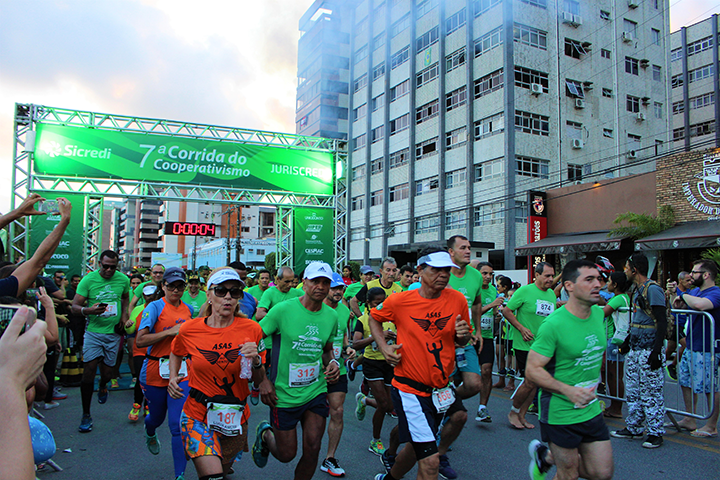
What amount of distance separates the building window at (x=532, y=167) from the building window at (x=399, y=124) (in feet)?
37.7

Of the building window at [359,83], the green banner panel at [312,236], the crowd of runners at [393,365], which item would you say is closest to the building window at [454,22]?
the building window at [359,83]

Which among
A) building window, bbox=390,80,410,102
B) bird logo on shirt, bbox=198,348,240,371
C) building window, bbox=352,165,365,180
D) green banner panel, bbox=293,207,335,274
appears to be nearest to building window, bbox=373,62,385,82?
building window, bbox=390,80,410,102

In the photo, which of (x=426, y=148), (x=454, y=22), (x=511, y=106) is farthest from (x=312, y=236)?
(x=454, y=22)

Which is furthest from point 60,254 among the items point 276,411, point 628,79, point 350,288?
point 628,79

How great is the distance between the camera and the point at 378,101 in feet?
144

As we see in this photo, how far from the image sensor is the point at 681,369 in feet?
19.0

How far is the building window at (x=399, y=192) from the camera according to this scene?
39562 mm

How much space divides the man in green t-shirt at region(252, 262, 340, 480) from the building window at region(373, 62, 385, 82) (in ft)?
139

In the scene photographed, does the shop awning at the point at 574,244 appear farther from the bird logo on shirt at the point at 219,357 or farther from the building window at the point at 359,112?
the building window at the point at 359,112

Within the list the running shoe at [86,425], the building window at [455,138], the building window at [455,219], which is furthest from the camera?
the building window at [455,138]

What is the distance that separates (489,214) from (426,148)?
8871 mm

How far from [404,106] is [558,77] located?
12.5 meters

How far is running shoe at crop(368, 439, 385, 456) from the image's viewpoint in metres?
5.00

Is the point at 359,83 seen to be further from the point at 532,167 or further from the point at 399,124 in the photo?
the point at 532,167
